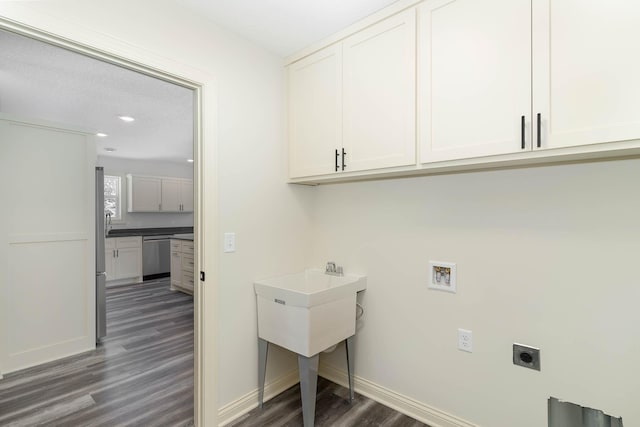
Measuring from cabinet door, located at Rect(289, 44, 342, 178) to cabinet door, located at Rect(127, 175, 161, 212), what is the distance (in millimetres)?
5171

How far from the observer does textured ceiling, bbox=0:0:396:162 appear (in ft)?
5.60

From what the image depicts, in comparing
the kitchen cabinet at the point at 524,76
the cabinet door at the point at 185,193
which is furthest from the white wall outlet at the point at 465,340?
the cabinet door at the point at 185,193

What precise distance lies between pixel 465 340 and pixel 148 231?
613 centimetres

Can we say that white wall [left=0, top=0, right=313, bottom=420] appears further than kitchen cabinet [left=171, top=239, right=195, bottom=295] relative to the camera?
No

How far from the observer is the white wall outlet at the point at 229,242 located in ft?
6.24

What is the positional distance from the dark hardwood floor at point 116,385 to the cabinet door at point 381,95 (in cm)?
203

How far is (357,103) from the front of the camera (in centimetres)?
184

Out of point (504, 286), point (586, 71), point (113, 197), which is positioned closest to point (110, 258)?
point (113, 197)

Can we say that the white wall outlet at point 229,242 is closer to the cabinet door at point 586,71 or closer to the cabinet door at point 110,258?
the cabinet door at point 586,71

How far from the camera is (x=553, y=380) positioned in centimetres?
148

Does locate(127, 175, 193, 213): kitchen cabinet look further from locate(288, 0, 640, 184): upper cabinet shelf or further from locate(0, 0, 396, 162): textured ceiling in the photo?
locate(288, 0, 640, 184): upper cabinet shelf

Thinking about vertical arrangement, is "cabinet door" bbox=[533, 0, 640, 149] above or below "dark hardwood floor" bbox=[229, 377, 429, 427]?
above

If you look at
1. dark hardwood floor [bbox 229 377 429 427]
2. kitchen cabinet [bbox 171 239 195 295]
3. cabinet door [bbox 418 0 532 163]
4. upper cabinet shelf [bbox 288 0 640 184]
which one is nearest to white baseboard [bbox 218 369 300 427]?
dark hardwood floor [bbox 229 377 429 427]

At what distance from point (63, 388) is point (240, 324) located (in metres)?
1.58
